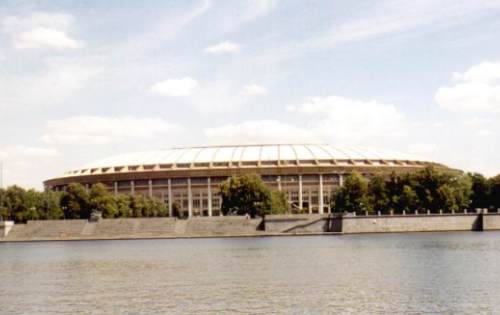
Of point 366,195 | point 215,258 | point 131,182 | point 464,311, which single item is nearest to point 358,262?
point 215,258

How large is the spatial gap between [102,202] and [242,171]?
33.2 metres

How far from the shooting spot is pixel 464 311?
105 feet

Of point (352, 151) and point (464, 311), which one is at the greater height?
point (352, 151)

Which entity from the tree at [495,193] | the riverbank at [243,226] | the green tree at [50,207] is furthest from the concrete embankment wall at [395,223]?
the green tree at [50,207]

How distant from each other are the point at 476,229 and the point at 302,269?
6072cm

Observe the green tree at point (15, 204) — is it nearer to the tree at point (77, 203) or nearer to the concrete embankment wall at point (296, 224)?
the tree at point (77, 203)

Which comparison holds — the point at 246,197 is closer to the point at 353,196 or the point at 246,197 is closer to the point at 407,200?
the point at 353,196

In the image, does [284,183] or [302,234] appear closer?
[302,234]

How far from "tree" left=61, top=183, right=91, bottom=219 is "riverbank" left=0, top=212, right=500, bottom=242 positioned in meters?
10.6

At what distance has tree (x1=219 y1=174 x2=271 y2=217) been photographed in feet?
380

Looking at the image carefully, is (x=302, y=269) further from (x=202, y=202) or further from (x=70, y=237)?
(x=202, y=202)

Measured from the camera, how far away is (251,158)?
153 metres

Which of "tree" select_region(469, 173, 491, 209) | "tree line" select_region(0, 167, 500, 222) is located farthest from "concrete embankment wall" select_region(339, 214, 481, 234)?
"tree" select_region(469, 173, 491, 209)

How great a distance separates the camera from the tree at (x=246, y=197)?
380 ft
